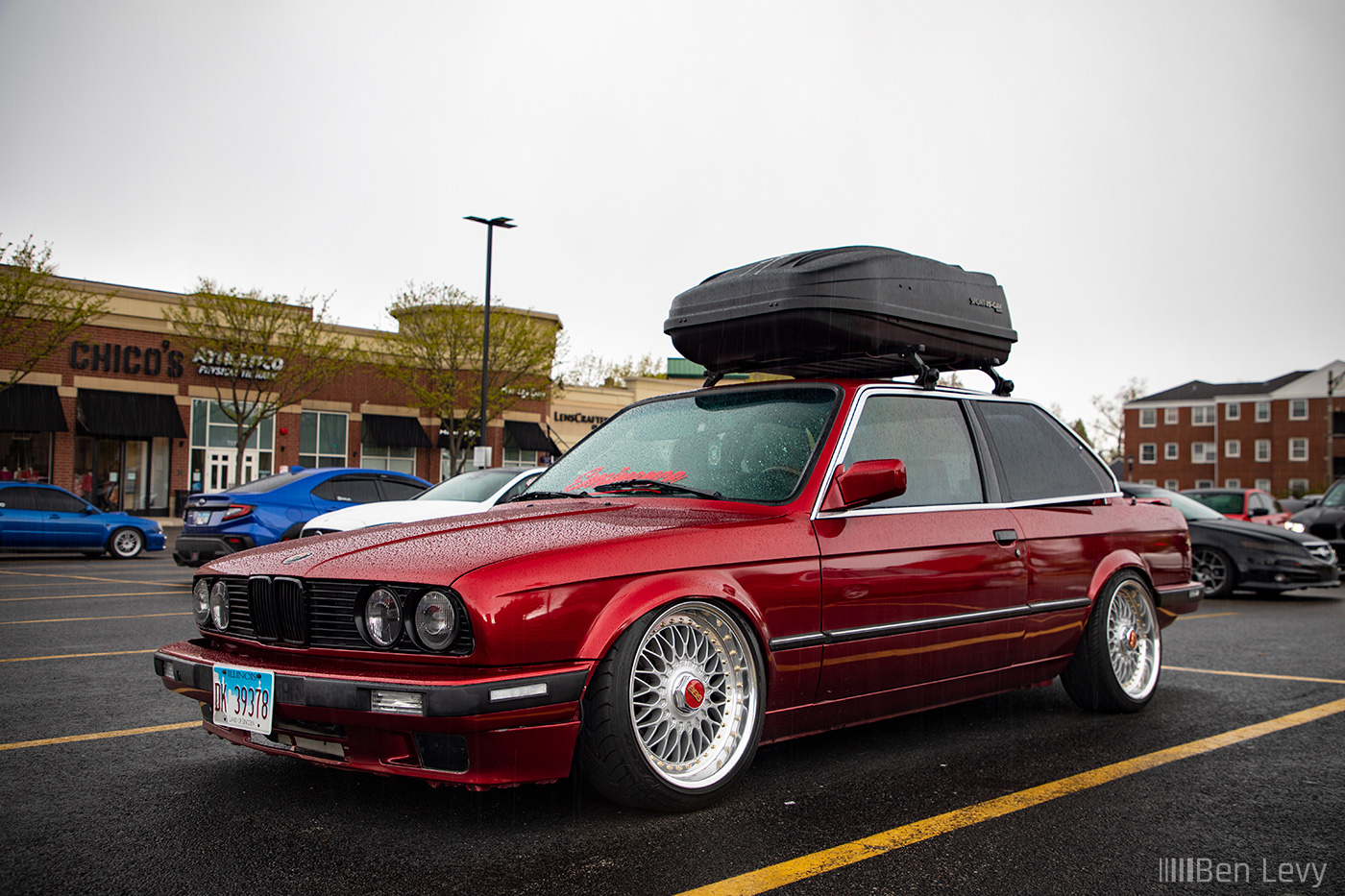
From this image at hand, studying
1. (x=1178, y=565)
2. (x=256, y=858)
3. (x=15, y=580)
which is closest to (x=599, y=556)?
(x=256, y=858)

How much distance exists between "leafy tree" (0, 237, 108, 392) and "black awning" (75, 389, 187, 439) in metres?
2.53

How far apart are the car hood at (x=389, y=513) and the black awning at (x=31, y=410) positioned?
79.1 ft

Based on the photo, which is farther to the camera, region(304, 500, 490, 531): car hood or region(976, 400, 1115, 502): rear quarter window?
region(304, 500, 490, 531): car hood

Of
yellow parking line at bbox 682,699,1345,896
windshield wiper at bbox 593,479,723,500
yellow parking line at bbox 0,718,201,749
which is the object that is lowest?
yellow parking line at bbox 0,718,201,749

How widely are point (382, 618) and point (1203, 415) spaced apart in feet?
269

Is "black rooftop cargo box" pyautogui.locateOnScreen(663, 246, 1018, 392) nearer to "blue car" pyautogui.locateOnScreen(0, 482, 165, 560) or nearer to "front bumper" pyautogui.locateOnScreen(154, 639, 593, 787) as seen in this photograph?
"front bumper" pyautogui.locateOnScreen(154, 639, 593, 787)

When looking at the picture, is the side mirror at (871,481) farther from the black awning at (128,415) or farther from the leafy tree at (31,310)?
the black awning at (128,415)

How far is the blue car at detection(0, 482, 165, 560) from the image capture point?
16.7m

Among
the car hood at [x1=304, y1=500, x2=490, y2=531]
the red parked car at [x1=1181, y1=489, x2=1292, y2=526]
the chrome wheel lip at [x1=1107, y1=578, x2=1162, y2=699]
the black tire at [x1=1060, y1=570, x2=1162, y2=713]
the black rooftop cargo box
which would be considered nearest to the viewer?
the black rooftop cargo box

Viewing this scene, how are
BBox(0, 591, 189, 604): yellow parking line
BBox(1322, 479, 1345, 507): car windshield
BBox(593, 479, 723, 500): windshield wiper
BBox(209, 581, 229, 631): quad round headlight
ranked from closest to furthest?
BBox(209, 581, 229, 631): quad round headlight → BBox(593, 479, 723, 500): windshield wiper → BBox(0, 591, 189, 604): yellow parking line → BBox(1322, 479, 1345, 507): car windshield

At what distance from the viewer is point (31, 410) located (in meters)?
29.3

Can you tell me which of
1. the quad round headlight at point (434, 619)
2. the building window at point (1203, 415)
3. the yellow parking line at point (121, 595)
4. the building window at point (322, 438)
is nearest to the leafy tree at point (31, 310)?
the building window at point (322, 438)

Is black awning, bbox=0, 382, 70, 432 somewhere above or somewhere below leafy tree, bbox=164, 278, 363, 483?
below


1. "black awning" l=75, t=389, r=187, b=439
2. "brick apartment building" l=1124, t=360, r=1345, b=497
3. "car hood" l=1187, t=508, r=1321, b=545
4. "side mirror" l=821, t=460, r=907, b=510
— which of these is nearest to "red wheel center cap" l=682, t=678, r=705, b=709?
"side mirror" l=821, t=460, r=907, b=510
